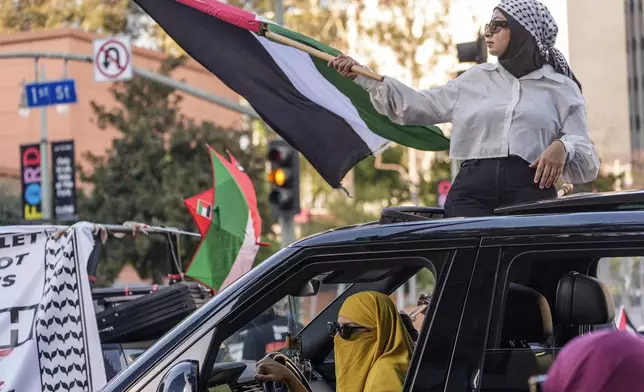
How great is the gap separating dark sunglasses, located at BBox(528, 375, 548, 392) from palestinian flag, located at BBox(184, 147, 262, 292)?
242 inches

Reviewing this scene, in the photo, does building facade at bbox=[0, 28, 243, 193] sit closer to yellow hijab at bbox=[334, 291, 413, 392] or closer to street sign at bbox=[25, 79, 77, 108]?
street sign at bbox=[25, 79, 77, 108]

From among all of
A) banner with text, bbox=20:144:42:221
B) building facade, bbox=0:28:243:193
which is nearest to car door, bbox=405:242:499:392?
banner with text, bbox=20:144:42:221

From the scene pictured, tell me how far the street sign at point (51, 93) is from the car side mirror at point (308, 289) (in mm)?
17997

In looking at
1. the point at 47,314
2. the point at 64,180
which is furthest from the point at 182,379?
the point at 64,180

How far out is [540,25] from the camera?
444cm

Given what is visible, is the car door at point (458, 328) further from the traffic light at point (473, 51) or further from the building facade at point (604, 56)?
the building facade at point (604, 56)

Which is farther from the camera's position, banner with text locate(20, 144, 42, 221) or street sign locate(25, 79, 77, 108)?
banner with text locate(20, 144, 42, 221)

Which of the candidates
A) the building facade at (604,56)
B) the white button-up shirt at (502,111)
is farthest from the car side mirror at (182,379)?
the building facade at (604,56)

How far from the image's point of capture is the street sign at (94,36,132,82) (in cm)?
2055

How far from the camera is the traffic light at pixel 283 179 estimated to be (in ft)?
50.0

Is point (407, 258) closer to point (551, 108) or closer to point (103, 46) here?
point (551, 108)

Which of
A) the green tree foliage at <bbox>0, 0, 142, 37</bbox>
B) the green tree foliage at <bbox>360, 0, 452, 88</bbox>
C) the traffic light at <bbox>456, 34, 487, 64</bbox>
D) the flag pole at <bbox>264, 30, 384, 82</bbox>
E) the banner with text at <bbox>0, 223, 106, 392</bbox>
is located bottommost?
the banner with text at <bbox>0, 223, 106, 392</bbox>

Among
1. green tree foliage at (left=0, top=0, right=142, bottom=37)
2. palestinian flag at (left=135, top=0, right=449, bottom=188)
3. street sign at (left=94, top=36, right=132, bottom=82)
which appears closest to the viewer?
palestinian flag at (left=135, top=0, right=449, bottom=188)

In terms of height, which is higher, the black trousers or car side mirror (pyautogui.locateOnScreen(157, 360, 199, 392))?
the black trousers
